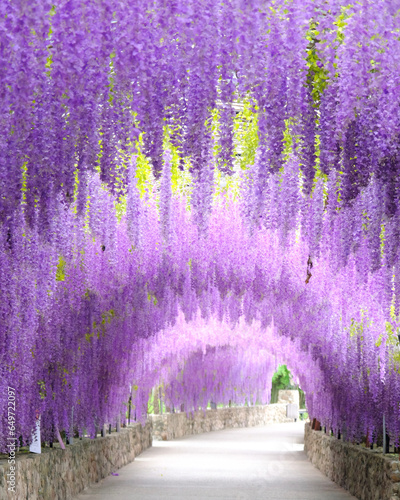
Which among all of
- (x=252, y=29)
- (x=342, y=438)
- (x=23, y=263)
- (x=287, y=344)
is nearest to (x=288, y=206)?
(x=23, y=263)

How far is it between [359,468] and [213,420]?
1825 cm

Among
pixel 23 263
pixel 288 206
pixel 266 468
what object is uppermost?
pixel 288 206

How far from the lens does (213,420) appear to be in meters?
28.0

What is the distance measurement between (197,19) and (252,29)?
276mm

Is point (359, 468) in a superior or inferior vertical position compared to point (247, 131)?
inferior

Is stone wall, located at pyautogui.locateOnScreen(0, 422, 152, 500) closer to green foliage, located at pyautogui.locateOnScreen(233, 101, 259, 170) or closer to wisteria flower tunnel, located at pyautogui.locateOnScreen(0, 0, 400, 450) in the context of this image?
wisteria flower tunnel, located at pyautogui.locateOnScreen(0, 0, 400, 450)

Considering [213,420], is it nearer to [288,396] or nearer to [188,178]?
[288,396]

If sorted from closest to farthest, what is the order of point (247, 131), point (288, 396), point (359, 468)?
1. point (247, 131)
2. point (359, 468)
3. point (288, 396)

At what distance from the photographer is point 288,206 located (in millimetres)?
6211

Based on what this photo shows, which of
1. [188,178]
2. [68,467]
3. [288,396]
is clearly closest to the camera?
[188,178]

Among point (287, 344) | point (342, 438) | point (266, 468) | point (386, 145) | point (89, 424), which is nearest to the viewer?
point (386, 145)

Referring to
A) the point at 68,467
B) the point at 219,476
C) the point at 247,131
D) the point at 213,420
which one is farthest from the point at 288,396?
the point at 247,131

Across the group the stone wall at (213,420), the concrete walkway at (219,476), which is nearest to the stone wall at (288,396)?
the stone wall at (213,420)

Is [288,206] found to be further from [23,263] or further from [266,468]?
[266,468]
